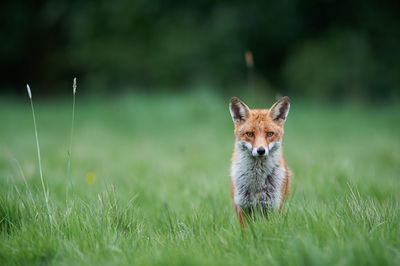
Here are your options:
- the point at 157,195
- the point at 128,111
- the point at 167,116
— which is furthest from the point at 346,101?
the point at 157,195

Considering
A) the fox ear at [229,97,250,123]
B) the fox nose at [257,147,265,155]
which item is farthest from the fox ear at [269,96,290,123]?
the fox nose at [257,147,265,155]

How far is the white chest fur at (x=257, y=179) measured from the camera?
299cm

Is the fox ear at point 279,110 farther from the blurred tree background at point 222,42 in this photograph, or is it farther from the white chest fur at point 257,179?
the blurred tree background at point 222,42

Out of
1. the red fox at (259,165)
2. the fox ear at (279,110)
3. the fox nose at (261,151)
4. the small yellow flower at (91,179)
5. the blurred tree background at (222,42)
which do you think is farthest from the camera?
the blurred tree background at (222,42)

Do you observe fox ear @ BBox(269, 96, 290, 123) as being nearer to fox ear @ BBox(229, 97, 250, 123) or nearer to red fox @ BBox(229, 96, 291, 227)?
red fox @ BBox(229, 96, 291, 227)

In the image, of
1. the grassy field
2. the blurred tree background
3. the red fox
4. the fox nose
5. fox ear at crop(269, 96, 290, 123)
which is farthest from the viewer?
the blurred tree background

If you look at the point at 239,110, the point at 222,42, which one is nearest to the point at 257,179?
the point at 239,110

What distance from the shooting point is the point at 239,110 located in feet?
10.9

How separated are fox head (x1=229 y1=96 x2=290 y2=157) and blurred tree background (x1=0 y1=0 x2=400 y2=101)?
13757 millimetres

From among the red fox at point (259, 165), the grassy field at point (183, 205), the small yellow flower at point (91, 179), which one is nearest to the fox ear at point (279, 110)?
the red fox at point (259, 165)

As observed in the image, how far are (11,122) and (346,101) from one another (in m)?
15.3

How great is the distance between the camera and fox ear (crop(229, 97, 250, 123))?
10.7ft

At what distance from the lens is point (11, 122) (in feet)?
39.3

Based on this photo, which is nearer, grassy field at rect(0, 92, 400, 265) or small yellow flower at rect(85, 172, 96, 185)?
grassy field at rect(0, 92, 400, 265)
